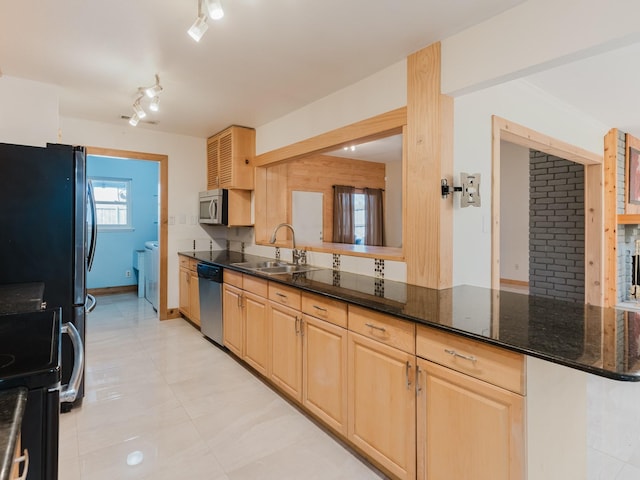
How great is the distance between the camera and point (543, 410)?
1.33m

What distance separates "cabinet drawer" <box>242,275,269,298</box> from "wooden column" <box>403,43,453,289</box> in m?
1.11

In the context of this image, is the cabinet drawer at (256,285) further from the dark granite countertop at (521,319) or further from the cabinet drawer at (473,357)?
the cabinet drawer at (473,357)

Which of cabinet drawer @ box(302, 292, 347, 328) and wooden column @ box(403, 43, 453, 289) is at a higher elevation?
wooden column @ box(403, 43, 453, 289)

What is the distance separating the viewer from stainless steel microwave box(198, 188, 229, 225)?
13.9 feet

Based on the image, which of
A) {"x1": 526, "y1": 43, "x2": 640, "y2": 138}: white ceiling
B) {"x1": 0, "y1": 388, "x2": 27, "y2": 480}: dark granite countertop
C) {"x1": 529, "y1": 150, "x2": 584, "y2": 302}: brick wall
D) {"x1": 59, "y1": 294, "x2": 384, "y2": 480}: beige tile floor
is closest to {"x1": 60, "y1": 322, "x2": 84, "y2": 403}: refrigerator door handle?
{"x1": 0, "y1": 388, "x2": 27, "y2": 480}: dark granite countertop

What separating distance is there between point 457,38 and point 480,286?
1.57 metres

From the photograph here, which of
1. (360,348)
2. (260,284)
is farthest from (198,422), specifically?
(360,348)

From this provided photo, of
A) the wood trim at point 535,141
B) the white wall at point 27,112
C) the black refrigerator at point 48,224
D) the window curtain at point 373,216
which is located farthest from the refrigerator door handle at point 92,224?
the window curtain at point 373,216

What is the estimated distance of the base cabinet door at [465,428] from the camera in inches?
49.9

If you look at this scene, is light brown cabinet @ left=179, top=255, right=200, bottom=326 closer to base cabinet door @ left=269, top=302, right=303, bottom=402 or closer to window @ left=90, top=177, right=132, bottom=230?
base cabinet door @ left=269, top=302, right=303, bottom=402

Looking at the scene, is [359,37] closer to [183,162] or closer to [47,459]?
[47,459]

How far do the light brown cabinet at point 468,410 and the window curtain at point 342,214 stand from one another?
4586 mm

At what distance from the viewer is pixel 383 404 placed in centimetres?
174

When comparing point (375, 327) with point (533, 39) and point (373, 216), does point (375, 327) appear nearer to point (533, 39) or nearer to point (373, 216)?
point (533, 39)
